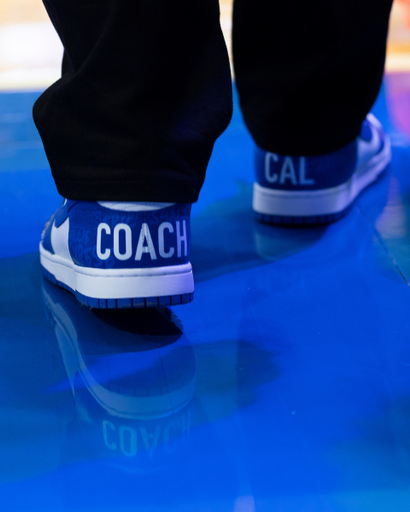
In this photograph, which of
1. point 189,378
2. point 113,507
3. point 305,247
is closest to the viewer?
point 113,507

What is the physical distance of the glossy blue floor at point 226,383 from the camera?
21.0 inches

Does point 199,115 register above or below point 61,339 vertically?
above

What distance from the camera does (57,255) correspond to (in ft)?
2.92

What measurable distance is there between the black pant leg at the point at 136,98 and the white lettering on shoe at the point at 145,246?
0.04 m

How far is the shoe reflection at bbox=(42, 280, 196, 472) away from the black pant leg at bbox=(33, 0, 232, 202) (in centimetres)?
16

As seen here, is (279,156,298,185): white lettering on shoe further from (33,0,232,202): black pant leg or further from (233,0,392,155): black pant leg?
(33,0,232,202): black pant leg

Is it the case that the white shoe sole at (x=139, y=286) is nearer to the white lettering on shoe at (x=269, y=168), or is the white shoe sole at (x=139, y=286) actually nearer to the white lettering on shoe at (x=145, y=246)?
the white lettering on shoe at (x=145, y=246)

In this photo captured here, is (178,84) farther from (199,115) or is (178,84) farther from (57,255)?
(57,255)

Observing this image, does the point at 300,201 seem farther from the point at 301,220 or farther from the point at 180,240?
the point at 180,240

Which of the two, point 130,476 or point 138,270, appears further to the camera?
point 138,270

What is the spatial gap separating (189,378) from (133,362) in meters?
0.07

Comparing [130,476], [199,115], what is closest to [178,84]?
[199,115]

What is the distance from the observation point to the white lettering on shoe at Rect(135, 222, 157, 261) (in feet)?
2.47

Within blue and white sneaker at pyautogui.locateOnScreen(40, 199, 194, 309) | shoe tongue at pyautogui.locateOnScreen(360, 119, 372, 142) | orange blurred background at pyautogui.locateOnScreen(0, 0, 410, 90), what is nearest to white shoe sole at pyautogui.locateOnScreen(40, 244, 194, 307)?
blue and white sneaker at pyautogui.locateOnScreen(40, 199, 194, 309)
